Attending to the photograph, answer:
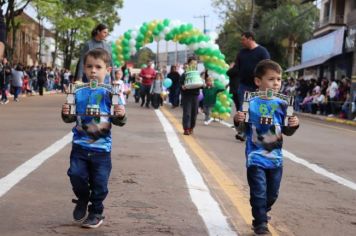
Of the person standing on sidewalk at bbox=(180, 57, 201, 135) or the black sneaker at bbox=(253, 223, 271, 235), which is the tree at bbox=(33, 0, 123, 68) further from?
the black sneaker at bbox=(253, 223, 271, 235)

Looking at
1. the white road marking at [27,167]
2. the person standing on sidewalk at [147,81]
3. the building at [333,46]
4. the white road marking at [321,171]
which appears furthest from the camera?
the building at [333,46]

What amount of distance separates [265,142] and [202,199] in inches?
53.3

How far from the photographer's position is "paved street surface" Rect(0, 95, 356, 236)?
16.3 ft

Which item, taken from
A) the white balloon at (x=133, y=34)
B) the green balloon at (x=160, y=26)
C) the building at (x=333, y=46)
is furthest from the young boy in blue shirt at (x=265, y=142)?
the building at (x=333, y=46)

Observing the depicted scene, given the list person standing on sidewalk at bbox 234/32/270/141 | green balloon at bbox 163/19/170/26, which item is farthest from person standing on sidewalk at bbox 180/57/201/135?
green balloon at bbox 163/19/170/26

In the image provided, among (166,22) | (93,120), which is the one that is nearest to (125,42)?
(166,22)

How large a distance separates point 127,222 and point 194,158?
3.86 m

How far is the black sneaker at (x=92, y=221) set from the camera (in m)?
4.75

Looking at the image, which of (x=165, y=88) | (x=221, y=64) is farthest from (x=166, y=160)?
(x=165, y=88)

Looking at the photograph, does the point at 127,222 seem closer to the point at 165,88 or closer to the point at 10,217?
the point at 10,217

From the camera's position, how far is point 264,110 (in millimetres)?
4781

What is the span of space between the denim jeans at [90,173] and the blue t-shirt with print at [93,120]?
0.20 ft

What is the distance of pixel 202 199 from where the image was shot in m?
5.93

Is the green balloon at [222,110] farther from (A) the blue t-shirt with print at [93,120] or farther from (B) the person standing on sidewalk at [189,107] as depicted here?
(A) the blue t-shirt with print at [93,120]
